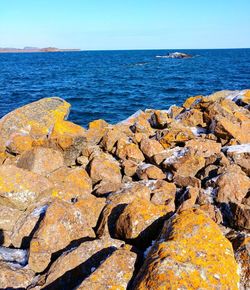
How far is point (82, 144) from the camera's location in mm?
9250

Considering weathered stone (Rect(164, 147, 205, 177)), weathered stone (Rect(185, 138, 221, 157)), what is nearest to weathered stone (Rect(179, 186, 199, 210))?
weathered stone (Rect(164, 147, 205, 177))

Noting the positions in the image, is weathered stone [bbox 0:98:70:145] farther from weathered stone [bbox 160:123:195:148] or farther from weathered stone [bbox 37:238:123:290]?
weathered stone [bbox 37:238:123:290]

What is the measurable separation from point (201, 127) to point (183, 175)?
363cm

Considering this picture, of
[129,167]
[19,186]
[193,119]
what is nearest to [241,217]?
Answer: [129,167]

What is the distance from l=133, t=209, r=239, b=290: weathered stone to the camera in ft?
10.6

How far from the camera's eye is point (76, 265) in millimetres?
4160

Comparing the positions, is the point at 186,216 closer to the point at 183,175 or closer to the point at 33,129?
the point at 183,175

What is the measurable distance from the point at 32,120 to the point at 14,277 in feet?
23.1

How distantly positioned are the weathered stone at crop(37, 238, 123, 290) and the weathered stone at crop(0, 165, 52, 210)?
103 inches

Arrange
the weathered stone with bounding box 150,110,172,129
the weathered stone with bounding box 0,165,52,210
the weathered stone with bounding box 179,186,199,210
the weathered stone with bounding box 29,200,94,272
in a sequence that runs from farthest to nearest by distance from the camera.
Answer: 1. the weathered stone with bounding box 150,110,172,129
2. the weathered stone with bounding box 0,165,52,210
3. the weathered stone with bounding box 179,186,199,210
4. the weathered stone with bounding box 29,200,94,272

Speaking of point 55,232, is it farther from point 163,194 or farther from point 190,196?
point 190,196

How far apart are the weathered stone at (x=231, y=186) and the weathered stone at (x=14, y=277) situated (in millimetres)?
3401

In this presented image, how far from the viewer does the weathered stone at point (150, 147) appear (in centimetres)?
867

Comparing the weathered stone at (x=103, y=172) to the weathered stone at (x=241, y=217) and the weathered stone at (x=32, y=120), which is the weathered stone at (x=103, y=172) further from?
the weathered stone at (x=32, y=120)
